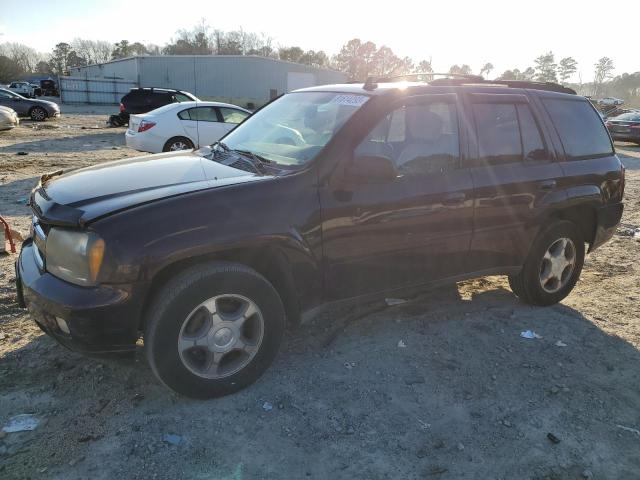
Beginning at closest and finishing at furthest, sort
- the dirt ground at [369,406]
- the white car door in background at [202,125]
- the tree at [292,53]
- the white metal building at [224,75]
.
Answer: the dirt ground at [369,406], the white car door in background at [202,125], the white metal building at [224,75], the tree at [292,53]

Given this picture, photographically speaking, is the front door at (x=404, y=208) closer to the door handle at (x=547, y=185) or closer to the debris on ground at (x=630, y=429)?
the door handle at (x=547, y=185)

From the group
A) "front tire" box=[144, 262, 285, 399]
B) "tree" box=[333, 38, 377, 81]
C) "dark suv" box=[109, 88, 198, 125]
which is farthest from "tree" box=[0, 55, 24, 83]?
"front tire" box=[144, 262, 285, 399]

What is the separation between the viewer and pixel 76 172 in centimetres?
358

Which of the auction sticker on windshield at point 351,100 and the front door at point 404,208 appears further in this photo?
the auction sticker on windshield at point 351,100

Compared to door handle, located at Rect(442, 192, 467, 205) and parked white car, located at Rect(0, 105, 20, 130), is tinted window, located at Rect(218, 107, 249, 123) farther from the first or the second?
parked white car, located at Rect(0, 105, 20, 130)

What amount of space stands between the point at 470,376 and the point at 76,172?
3158mm

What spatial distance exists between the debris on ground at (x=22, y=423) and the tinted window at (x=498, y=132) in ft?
11.4

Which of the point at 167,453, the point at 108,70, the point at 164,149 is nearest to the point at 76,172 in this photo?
the point at 167,453

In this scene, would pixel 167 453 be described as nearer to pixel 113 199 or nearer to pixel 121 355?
pixel 121 355

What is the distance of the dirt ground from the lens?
8.39 feet

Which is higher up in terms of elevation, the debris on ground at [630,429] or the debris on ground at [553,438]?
the debris on ground at [553,438]

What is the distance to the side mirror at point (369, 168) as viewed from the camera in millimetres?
3062

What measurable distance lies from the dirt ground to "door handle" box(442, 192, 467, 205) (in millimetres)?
1092

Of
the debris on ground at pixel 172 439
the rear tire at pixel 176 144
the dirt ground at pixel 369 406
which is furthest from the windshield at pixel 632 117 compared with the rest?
the debris on ground at pixel 172 439
